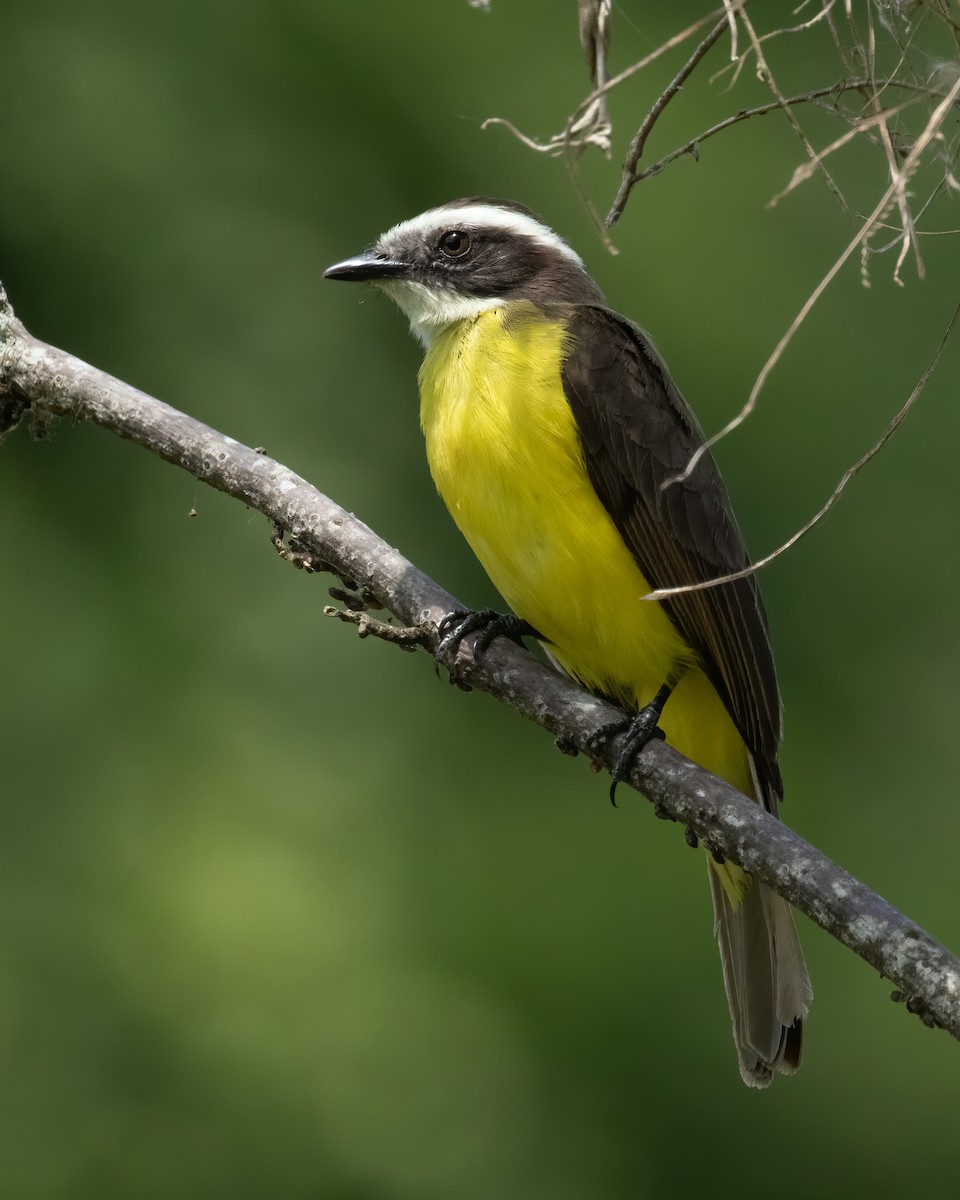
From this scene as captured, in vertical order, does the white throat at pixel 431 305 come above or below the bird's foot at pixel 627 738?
above

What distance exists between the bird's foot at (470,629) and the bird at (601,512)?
0.7 inches

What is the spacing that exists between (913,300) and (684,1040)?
3171 mm

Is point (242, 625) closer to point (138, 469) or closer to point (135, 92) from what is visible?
point (138, 469)

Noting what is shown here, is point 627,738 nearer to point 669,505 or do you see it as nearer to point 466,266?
point 669,505

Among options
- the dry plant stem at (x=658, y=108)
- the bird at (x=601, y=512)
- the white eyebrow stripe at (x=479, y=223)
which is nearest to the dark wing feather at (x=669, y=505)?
the bird at (x=601, y=512)

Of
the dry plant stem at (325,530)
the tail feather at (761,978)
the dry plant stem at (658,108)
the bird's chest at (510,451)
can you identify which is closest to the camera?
the dry plant stem at (658,108)

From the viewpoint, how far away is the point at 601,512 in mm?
3902

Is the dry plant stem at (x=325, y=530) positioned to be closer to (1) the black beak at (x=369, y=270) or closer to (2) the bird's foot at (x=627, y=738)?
(2) the bird's foot at (x=627, y=738)

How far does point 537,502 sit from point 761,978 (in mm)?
1420

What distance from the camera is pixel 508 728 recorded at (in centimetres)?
585

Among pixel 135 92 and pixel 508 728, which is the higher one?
pixel 135 92

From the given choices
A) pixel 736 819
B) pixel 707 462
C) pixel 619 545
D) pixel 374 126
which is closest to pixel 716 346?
pixel 374 126

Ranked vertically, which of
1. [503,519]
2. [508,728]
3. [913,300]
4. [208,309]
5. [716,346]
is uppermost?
[913,300]

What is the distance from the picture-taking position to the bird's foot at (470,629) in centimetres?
357
